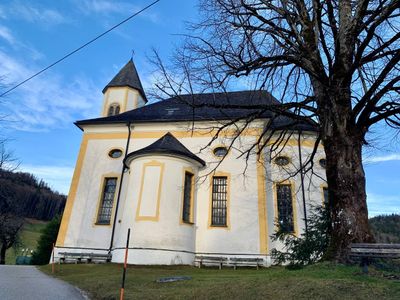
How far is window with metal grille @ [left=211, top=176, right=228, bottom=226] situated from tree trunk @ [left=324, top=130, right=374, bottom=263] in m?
9.97

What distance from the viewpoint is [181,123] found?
19500 millimetres

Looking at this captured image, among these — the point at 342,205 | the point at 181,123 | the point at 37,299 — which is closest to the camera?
the point at 37,299

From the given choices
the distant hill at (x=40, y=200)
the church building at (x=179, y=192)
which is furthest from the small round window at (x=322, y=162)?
the distant hill at (x=40, y=200)

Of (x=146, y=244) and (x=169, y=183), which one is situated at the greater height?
(x=169, y=183)

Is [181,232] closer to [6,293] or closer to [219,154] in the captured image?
[219,154]

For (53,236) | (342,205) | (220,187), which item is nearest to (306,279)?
(342,205)

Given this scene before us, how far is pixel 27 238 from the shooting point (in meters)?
46.9

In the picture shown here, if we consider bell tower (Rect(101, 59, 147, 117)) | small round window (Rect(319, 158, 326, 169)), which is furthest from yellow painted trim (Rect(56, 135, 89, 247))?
small round window (Rect(319, 158, 326, 169))

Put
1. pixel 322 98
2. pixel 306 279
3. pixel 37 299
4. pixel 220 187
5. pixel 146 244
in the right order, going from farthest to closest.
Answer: pixel 220 187 < pixel 146 244 < pixel 322 98 < pixel 37 299 < pixel 306 279

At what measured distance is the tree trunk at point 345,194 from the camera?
23.5 feet

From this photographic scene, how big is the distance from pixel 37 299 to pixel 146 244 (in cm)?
860

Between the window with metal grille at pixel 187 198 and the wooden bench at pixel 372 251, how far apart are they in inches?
426

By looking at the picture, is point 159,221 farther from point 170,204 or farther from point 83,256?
point 83,256

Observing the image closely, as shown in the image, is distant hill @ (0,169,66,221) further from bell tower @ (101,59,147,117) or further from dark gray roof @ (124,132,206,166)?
dark gray roof @ (124,132,206,166)
